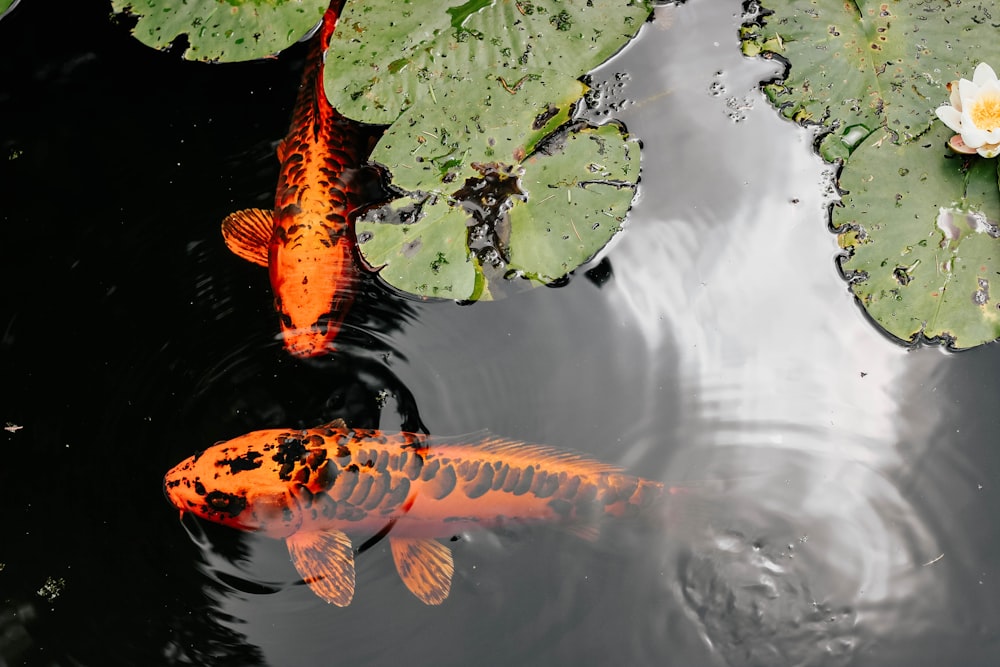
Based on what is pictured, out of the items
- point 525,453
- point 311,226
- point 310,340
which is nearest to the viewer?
point 525,453

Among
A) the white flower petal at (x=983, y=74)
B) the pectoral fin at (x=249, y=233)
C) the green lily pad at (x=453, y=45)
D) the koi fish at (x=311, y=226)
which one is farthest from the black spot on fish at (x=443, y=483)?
the white flower petal at (x=983, y=74)

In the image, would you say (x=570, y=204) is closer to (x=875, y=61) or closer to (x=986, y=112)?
(x=875, y=61)

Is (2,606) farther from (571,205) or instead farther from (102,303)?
(571,205)

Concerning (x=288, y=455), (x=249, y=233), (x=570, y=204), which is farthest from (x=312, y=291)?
(x=570, y=204)

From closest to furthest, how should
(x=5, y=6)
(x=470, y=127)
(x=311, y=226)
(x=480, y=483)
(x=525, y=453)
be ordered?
(x=480, y=483), (x=525, y=453), (x=470, y=127), (x=311, y=226), (x=5, y=6)

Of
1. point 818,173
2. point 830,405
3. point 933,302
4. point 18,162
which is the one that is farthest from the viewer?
point 18,162

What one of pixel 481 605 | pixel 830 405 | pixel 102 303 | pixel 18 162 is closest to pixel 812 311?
pixel 830 405

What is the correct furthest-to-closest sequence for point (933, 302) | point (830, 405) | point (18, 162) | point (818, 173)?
point (18, 162) → point (818, 173) → point (830, 405) → point (933, 302)
